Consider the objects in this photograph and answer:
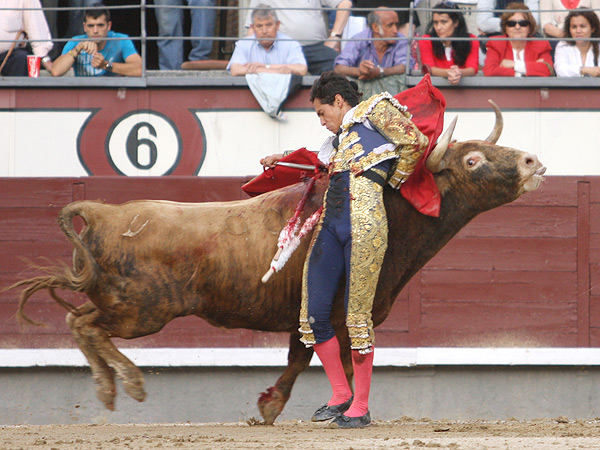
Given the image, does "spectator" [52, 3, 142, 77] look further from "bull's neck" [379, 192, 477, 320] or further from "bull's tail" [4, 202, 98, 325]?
"bull's neck" [379, 192, 477, 320]

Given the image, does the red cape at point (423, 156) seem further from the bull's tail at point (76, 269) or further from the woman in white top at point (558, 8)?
the woman in white top at point (558, 8)

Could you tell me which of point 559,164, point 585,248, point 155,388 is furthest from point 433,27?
point 155,388

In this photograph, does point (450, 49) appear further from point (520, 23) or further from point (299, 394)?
point (299, 394)

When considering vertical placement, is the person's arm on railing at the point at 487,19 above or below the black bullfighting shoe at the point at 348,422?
above

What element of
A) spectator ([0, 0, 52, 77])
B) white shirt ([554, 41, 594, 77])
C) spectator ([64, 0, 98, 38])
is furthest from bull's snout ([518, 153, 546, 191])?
spectator ([64, 0, 98, 38])

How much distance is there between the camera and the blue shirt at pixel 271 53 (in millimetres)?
7105

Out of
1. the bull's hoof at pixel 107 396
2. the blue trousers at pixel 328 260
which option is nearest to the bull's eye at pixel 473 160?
the blue trousers at pixel 328 260

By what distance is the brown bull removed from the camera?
4.59 meters

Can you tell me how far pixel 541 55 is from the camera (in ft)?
23.5

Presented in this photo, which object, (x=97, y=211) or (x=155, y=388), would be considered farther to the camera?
(x=155, y=388)

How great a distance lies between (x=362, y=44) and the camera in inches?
278

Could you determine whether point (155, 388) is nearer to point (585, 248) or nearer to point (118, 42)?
point (118, 42)

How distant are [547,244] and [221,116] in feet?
7.87

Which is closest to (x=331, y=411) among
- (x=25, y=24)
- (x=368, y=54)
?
(x=368, y=54)
